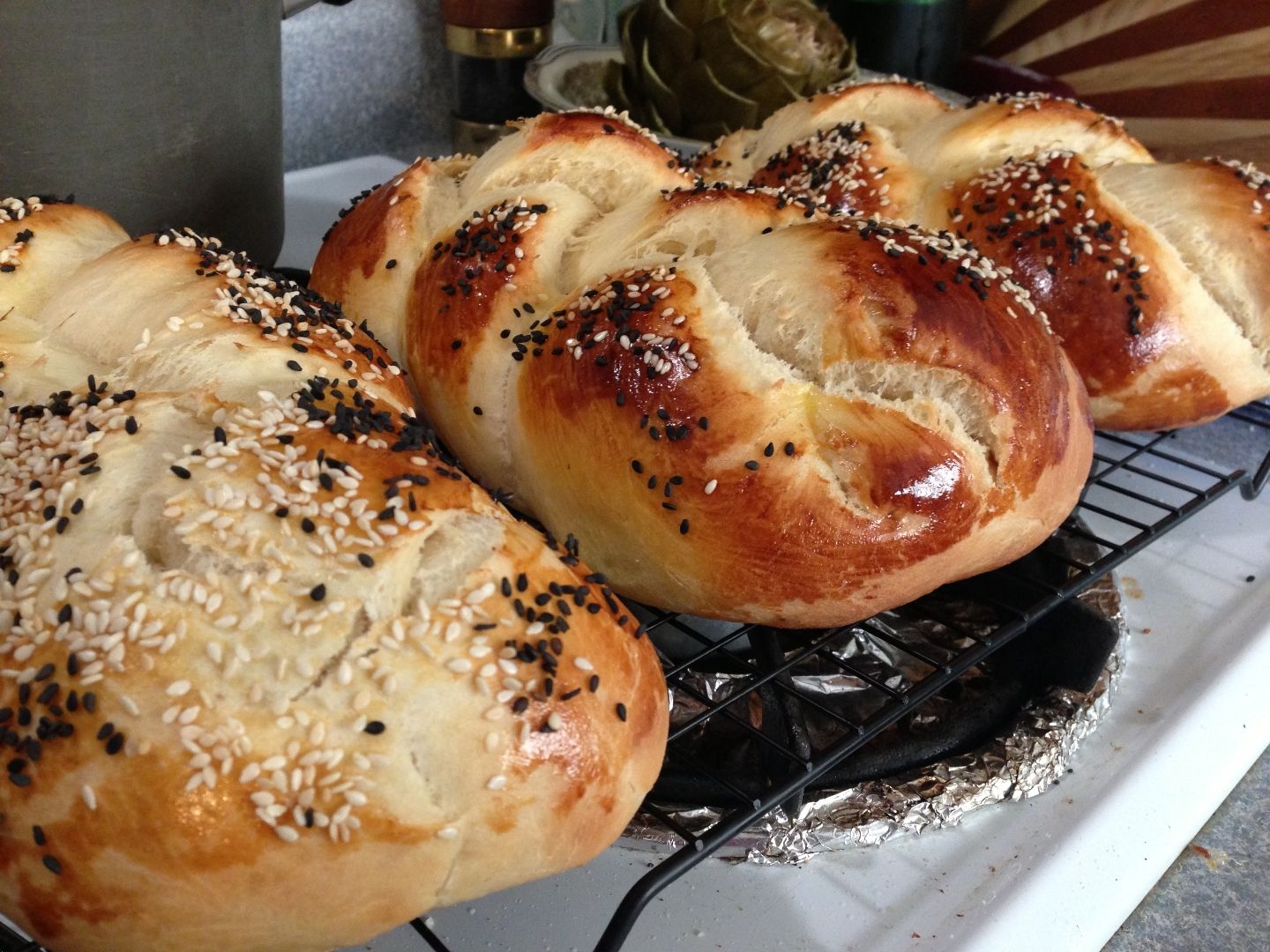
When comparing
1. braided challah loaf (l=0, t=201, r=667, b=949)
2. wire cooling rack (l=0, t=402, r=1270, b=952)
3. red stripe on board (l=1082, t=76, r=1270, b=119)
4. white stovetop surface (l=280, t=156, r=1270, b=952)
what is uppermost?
red stripe on board (l=1082, t=76, r=1270, b=119)

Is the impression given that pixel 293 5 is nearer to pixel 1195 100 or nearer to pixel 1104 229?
pixel 1104 229

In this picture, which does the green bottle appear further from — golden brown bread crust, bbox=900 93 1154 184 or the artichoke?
golden brown bread crust, bbox=900 93 1154 184

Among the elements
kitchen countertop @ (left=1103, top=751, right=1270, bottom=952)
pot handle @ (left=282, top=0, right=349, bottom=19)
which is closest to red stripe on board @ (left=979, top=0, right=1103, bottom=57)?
pot handle @ (left=282, top=0, right=349, bottom=19)

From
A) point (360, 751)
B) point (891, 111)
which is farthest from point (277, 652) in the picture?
point (891, 111)

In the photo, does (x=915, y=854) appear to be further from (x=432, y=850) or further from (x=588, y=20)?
(x=588, y=20)

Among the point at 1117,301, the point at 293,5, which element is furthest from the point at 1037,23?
the point at 293,5

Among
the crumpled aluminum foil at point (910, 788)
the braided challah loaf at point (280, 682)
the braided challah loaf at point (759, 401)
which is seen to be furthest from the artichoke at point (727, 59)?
the braided challah loaf at point (280, 682)

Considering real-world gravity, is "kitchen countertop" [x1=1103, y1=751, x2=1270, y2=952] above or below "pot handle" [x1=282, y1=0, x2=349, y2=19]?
below
